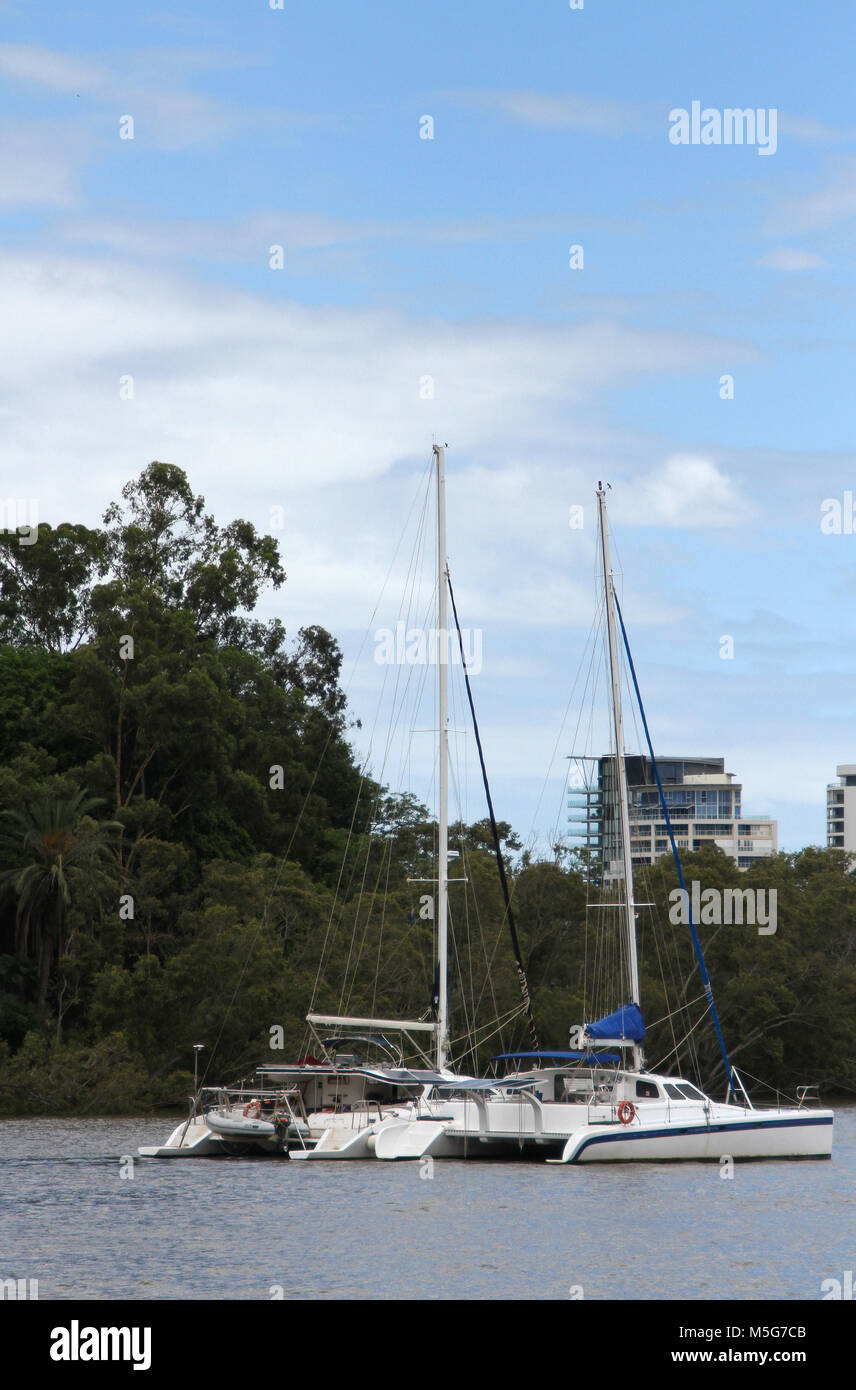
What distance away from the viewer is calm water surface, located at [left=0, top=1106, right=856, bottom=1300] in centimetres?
2598

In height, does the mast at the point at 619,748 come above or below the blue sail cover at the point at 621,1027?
above

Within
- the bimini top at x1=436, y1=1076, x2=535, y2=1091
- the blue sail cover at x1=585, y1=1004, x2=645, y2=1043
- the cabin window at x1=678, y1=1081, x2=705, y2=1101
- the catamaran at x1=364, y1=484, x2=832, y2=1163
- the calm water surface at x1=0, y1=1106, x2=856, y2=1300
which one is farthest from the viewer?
the blue sail cover at x1=585, y1=1004, x2=645, y2=1043

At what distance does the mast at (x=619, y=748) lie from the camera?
4680 cm

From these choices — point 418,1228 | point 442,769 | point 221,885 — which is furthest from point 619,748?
point 221,885

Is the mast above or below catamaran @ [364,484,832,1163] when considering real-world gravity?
above

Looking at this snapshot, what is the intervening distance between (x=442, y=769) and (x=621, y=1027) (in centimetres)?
830

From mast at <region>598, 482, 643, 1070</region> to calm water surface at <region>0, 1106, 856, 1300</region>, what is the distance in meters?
5.88

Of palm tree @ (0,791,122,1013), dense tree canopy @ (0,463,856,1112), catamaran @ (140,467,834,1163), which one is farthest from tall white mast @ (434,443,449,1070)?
palm tree @ (0,791,122,1013)

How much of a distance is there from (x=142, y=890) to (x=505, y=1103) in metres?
28.5

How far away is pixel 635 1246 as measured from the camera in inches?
1174

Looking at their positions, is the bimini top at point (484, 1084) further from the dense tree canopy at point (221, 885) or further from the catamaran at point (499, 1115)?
the dense tree canopy at point (221, 885)

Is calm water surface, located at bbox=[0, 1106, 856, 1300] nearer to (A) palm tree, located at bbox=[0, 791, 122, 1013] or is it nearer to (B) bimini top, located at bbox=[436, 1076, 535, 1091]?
(B) bimini top, located at bbox=[436, 1076, 535, 1091]

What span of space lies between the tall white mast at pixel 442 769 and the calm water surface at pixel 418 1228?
4.05 metres

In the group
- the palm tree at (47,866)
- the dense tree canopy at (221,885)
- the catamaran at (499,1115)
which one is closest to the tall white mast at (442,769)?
the catamaran at (499,1115)
